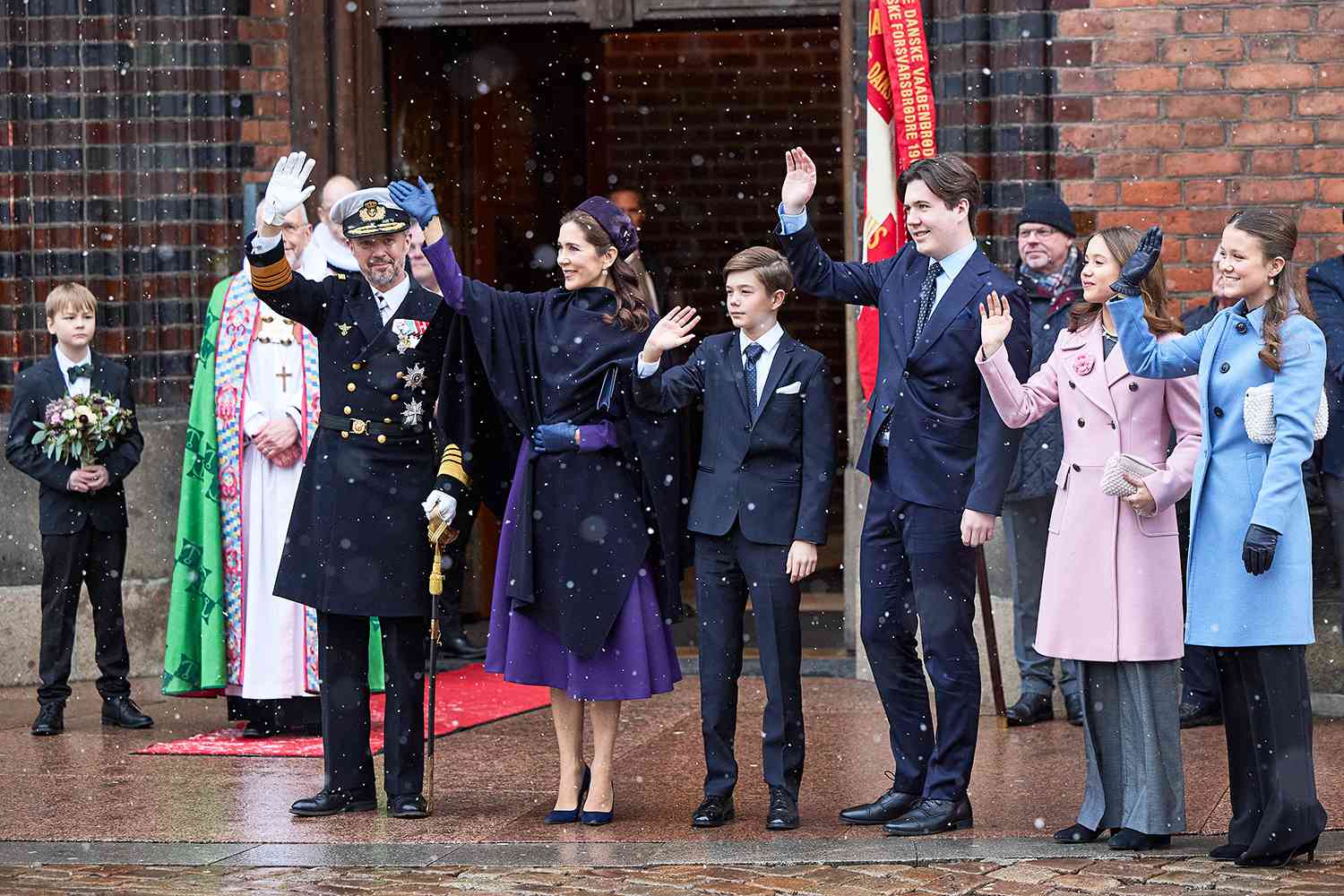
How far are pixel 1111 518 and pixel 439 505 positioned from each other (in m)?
2.01

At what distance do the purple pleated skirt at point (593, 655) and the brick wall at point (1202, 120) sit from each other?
313 centimetres

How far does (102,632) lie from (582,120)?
235 inches

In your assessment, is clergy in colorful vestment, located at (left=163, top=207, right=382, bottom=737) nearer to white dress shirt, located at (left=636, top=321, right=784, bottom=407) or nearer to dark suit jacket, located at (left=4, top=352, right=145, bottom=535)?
dark suit jacket, located at (left=4, top=352, right=145, bottom=535)

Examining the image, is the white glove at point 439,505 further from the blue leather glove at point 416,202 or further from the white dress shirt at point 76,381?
the white dress shirt at point 76,381

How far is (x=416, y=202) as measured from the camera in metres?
6.26

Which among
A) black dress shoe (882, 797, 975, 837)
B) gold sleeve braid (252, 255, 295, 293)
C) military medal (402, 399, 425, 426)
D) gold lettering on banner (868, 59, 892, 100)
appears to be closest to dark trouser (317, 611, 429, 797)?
Result: military medal (402, 399, 425, 426)

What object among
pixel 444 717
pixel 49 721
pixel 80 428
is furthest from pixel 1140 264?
pixel 49 721

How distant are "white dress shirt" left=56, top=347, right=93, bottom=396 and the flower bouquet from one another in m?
0.10

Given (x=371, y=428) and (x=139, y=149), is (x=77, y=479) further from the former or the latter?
(x=371, y=428)

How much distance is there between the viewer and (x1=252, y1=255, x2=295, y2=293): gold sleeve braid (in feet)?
21.5

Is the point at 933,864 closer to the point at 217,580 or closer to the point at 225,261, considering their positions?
the point at 217,580

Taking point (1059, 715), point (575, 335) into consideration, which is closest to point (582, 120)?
point (1059, 715)

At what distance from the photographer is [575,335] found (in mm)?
6453

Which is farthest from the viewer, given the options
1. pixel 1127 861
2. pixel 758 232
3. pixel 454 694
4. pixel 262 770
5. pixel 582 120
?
pixel 758 232
